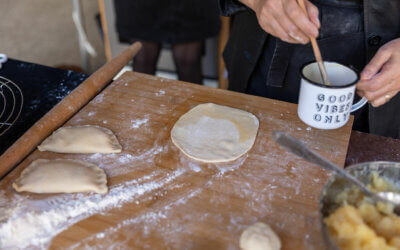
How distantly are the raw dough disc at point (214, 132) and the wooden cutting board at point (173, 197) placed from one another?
18 millimetres

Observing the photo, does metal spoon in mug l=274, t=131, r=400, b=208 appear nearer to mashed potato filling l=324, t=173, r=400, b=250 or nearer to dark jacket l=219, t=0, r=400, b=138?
mashed potato filling l=324, t=173, r=400, b=250

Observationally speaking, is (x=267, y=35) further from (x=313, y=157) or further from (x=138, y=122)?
(x=313, y=157)

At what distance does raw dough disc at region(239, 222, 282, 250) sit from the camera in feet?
2.18

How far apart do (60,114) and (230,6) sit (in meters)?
0.60

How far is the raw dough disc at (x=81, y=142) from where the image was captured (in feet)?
2.92

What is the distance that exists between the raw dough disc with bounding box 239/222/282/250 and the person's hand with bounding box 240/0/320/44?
0.45m

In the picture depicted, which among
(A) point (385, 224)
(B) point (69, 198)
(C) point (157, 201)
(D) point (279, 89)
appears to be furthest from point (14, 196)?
(D) point (279, 89)

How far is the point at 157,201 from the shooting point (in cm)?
77

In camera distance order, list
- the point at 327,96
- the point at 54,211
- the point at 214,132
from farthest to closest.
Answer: the point at 214,132, the point at 327,96, the point at 54,211

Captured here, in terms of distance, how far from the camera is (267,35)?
1153 mm

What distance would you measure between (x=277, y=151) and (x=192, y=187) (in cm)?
23

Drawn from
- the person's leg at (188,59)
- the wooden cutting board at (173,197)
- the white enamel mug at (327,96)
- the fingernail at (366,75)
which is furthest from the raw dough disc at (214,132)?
the person's leg at (188,59)

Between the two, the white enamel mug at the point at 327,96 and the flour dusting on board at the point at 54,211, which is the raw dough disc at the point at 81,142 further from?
the white enamel mug at the point at 327,96

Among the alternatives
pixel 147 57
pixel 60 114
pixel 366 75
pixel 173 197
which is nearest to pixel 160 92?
pixel 60 114
